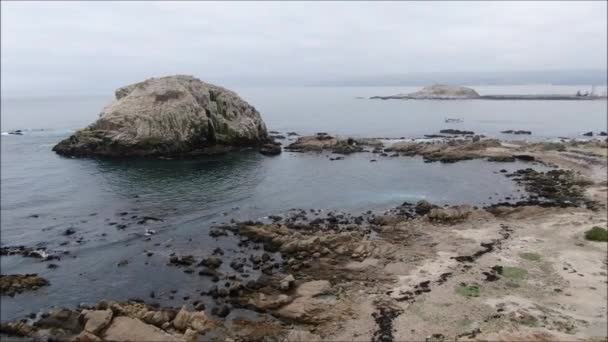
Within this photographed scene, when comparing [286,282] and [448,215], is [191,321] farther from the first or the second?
[448,215]

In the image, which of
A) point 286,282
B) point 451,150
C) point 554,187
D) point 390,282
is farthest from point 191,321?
point 451,150

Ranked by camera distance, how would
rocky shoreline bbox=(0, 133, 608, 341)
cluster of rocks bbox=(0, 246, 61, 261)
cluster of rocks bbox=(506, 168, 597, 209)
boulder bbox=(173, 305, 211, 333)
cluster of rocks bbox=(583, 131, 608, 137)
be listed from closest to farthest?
rocky shoreline bbox=(0, 133, 608, 341), boulder bbox=(173, 305, 211, 333), cluster of rocks bbox=(0, 246, 61, 261), cluster of rocks bbox=(506, 168, 597, 209), cluster of rocks bbox=(583, 131, 608, 137)

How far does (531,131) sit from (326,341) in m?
122

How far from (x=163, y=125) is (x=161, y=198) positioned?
29551 mm

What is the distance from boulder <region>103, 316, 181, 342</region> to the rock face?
59206mm

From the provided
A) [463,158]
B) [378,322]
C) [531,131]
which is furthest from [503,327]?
[531,131]

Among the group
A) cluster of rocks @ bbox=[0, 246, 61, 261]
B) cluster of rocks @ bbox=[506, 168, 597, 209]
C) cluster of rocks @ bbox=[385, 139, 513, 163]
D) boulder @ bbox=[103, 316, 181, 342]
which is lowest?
boulder @ bbox=[103, 316, 181, 342]

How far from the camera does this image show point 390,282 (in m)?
33.2

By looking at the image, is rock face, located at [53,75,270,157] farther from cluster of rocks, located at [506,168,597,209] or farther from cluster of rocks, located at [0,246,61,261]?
cluster of rocks, located at [506,168,597,209]

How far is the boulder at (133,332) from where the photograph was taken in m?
24.9

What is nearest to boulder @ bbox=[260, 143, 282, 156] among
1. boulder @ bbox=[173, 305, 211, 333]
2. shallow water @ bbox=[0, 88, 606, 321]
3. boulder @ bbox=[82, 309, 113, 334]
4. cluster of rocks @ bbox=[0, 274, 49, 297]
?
shallow water @ bbox=[0, 88, 606, 321]

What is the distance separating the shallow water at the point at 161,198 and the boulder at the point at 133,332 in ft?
16.1

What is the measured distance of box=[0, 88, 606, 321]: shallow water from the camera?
3456 centimetres

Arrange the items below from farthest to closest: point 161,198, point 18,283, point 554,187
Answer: point 554,187 < point 161,198 < point 18,283
